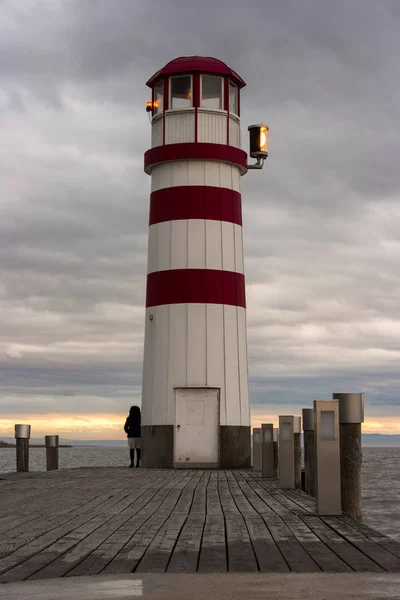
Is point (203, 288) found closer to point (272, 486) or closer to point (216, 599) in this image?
point (272, 486)

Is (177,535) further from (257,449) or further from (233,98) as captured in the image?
(233,98)

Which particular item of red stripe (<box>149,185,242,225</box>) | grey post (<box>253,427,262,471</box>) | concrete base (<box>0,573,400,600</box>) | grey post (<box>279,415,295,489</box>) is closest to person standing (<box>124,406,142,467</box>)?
grey post (<box>253,427,262,471</box>)

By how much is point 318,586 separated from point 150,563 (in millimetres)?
1411

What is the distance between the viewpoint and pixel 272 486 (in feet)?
48.6

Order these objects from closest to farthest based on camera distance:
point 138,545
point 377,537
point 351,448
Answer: point 138,545 → point 377,537 → point 351,448

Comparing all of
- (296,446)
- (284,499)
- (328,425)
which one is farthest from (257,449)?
(328,425)

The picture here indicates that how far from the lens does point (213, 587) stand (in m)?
5.43

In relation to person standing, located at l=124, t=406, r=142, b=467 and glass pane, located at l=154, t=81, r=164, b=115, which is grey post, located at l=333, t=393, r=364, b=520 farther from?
glass pane, located at l=154, t=81, r=164, b=115

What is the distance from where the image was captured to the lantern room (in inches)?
933

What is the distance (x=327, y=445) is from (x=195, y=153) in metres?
15.0

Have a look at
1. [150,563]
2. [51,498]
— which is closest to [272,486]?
[51,498]

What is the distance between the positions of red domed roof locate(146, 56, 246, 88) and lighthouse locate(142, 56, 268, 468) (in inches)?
1.2

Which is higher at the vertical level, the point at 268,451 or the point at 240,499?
the point at 268,451

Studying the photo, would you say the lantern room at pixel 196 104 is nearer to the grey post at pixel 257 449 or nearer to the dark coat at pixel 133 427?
the dark coat at pixel 133 427
